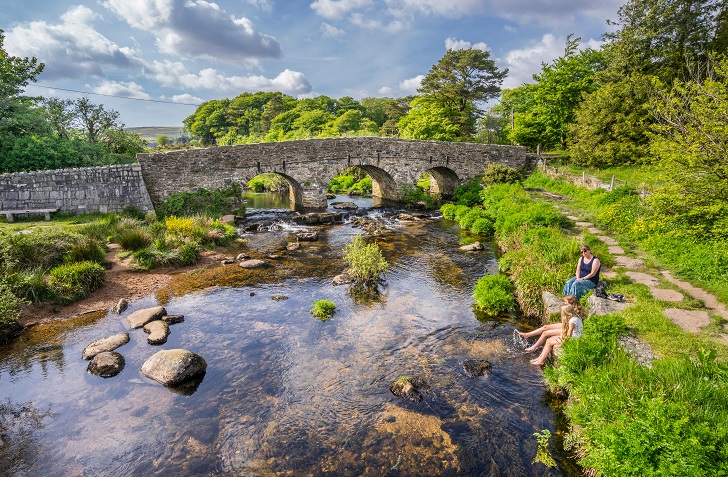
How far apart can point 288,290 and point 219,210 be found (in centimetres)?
1382

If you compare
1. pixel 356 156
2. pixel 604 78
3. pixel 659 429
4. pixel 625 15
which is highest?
pixel 625 15

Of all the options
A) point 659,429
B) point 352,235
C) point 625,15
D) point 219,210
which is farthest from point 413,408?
point 625,15

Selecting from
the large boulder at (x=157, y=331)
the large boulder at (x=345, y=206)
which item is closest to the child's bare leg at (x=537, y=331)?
the large boulder at (x=157, y=331)

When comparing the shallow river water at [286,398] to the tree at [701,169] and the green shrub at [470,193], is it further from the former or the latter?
the green shrub at [470,193]

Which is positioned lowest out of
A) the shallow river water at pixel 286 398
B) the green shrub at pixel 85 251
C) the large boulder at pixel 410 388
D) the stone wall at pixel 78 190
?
the shallow river water at pixel 286 398

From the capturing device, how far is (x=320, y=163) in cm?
2795

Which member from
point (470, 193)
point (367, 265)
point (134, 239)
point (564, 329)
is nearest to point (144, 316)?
point (134, 239)

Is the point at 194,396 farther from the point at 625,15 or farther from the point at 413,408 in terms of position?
the point at 625,15

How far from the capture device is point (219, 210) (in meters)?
24.9

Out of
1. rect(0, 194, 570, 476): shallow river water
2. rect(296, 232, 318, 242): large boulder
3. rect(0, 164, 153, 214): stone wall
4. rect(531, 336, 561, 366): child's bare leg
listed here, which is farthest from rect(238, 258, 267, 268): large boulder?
rect(531, 336, 561, 366): child's bare leg

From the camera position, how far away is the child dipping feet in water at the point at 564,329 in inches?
320

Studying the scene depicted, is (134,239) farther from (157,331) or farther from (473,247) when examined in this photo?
(473,247)

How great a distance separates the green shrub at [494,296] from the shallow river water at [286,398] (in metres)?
0.44

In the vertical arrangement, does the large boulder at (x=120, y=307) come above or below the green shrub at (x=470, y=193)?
below
